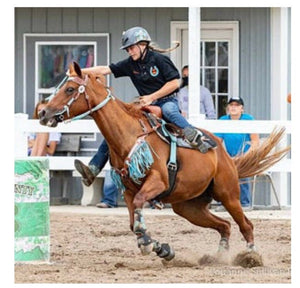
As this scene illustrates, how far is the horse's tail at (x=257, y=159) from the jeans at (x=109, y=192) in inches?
191

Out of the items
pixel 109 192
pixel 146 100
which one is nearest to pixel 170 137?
pixel 146 100

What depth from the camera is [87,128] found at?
15.4 meters

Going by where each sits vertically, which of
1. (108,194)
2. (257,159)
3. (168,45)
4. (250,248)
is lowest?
(250,248)

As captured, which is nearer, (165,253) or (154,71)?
(165,253)

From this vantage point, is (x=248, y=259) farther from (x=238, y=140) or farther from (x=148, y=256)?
(x=238, y=140)

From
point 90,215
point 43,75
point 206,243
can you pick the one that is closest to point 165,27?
point 43,75

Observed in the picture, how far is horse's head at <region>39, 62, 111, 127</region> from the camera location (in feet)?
32.1

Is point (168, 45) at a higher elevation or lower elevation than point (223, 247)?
higher

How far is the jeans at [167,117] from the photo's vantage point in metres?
10.5

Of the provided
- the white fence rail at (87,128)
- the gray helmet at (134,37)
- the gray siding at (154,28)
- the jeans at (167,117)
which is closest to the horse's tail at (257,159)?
the jeans at (167,117)

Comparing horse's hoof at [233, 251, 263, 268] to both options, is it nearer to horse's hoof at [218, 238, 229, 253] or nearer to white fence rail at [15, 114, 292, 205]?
horse's hoof at [218, 238, 229, 253]

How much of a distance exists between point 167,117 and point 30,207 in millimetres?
1689

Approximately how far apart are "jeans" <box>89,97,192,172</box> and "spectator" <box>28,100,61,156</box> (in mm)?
5927

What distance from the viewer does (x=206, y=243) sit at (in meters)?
12.7
